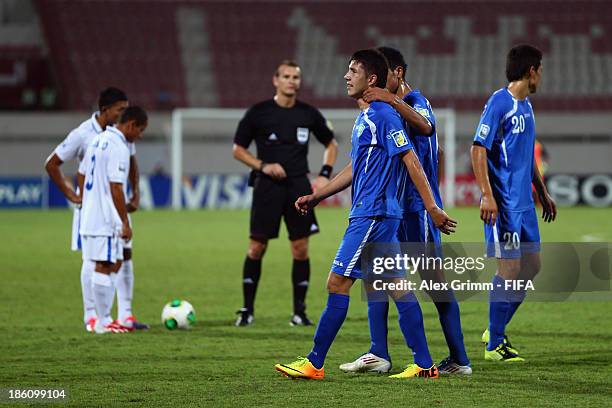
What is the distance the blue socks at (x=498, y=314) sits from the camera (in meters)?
6.61

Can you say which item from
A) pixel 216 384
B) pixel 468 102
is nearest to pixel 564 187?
pixel 468 102

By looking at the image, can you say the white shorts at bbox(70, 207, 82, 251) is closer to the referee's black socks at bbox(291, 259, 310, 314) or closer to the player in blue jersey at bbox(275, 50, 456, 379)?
the referee's black socks at bbox(291, 259, 310, 314)

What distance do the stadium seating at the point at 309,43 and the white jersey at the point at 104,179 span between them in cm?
2640

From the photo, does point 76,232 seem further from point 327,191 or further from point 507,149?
point 507,149

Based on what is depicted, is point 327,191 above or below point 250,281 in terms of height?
above

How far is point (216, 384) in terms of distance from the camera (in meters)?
5.84

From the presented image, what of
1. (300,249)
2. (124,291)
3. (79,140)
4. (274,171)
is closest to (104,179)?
(79,140)

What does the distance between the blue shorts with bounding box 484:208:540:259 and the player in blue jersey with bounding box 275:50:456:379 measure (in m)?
0.94

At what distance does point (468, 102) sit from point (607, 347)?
90.6 feet

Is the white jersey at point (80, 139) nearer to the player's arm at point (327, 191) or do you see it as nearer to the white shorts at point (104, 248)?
the white shorts at point (104, 248)

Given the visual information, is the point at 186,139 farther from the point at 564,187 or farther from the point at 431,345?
the point at 431,345

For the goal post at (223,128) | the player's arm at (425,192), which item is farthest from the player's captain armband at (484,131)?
the goal post at (223,128)

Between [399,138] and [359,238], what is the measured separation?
22.4 inches

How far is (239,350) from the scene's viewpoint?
7211mm
